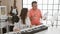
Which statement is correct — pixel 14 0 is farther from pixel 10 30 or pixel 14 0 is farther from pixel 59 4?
pixel 59 4

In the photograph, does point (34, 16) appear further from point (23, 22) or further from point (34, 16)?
point (23, 22)

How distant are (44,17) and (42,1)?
0.59ft

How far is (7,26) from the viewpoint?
0.94 metres

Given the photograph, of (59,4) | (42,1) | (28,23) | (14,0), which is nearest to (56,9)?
(59,4)

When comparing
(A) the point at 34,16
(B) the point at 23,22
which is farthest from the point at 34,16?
(B) the point at 23,22

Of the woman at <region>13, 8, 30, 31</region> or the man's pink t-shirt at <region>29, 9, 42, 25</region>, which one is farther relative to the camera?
the man's pink t-shirt at <region>29, 9, 42, 25</region>

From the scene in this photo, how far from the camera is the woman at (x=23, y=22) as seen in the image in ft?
3.32

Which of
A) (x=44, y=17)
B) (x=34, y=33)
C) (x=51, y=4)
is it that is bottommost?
(x=34, y=33)

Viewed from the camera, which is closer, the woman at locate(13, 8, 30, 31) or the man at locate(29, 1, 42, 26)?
the woman at locate(13, 8, 30, 31)

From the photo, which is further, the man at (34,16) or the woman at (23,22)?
→ the man at (34,16)

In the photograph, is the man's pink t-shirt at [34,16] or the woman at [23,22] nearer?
the woman at [23,22]

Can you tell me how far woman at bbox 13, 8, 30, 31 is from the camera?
1012mm

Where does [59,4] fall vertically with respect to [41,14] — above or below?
above

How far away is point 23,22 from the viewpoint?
42.2 inches
